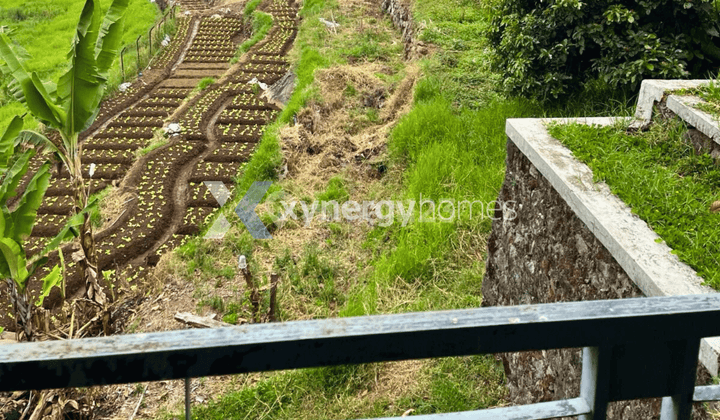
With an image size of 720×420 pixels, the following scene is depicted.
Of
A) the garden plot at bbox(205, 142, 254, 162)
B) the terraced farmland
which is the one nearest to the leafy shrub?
the terraced farmland

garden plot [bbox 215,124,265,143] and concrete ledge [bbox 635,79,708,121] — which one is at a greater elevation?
concrete ledge [bbox 635,79,708,121]

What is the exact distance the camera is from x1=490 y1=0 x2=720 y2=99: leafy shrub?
6.29m

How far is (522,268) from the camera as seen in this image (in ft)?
15.7

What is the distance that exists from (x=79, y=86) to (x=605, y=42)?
5.08 metres

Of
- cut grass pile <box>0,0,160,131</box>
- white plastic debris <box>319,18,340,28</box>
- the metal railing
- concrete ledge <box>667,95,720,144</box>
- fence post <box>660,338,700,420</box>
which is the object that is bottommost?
cut grass pile <box>0,0,160,131</box>

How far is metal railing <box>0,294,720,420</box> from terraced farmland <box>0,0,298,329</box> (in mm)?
7894

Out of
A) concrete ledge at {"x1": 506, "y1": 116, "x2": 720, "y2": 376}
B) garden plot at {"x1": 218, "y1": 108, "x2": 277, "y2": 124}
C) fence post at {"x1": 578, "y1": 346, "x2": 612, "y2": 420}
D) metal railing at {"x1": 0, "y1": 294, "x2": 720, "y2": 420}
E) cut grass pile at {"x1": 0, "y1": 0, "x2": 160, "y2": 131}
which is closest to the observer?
metal railing at {"x1": 0, "y1": 294, "x2": 720, "y2": 420}

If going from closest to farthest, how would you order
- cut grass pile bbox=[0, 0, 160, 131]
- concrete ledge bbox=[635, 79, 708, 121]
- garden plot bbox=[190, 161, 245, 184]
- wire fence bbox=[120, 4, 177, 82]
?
concrete ledge bbox=[635, 79, 708, 121], garden plot bbox=[190, 161, 245, 184], wire fence bbox=[120, 4, 177, 82], cut grass pile bbox=[0, 0, 160, 131]

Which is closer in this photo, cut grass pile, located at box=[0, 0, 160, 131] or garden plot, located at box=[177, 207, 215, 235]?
garden plot, located at box=[177, 207, 215, 235]

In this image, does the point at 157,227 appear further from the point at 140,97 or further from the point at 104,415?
the point at 140,97

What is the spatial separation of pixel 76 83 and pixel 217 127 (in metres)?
7.13

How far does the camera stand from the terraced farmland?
9.69 metres

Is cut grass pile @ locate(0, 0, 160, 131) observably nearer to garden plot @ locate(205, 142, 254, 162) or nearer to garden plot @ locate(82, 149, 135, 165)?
garden plot @ locate(82, 149, 135, 165)

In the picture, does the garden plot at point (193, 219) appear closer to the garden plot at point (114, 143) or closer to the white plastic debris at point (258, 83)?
the garden plot at point (114, 143)
